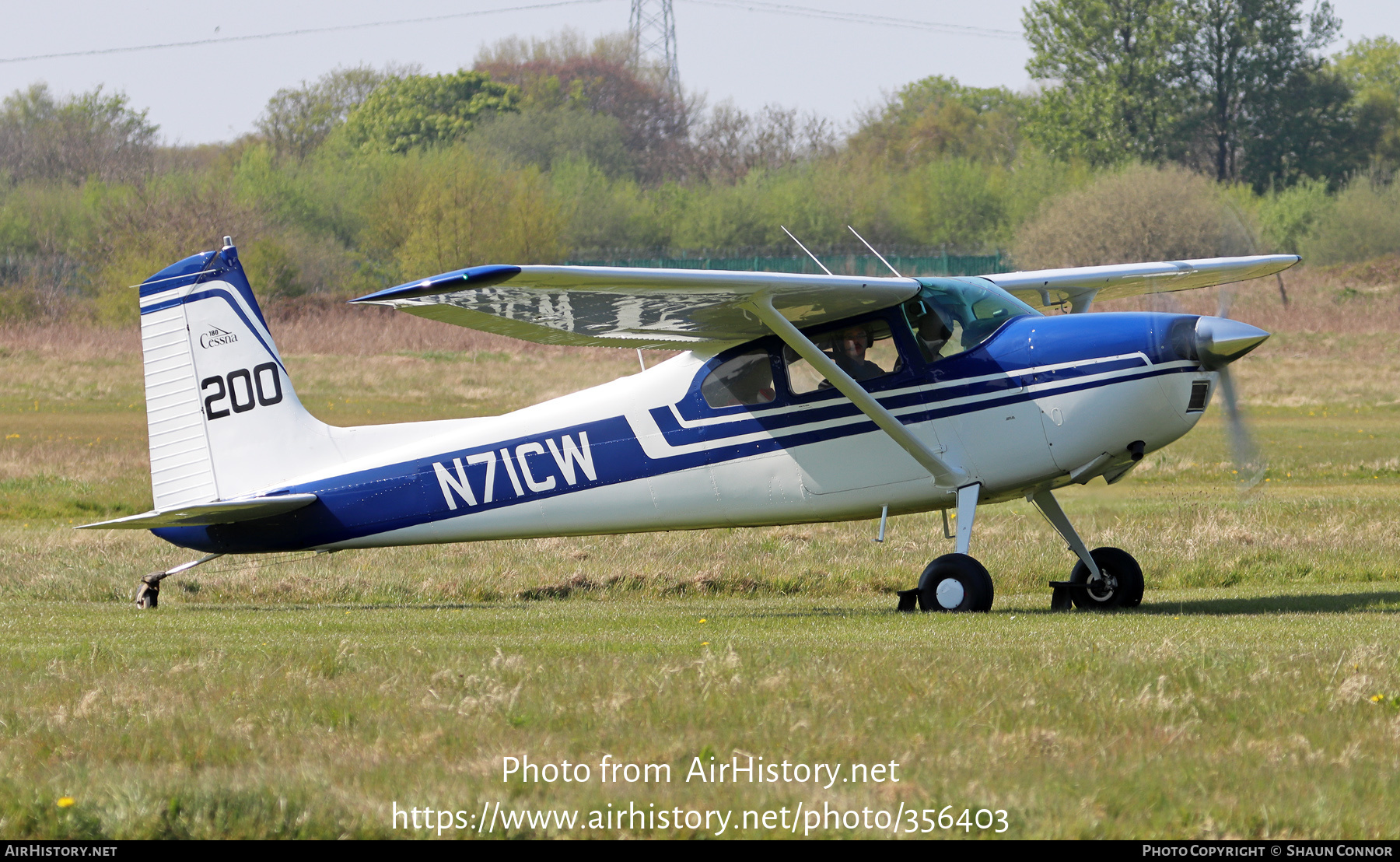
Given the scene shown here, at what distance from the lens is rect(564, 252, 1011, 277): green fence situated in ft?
228

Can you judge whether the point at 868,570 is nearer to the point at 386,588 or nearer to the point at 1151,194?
the point at 386,588

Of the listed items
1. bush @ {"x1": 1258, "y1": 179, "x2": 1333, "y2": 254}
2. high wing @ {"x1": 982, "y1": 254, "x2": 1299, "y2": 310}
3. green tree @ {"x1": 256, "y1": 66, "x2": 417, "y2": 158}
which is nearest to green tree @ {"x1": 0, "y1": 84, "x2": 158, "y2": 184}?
green tree @ {"x1": 256, "y1": 66, "x2": 417, "y2": 158}

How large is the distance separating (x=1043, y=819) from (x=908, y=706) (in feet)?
5.50

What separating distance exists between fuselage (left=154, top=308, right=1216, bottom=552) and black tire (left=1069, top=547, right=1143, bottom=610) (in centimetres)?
105

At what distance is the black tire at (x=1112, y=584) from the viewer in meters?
11.8

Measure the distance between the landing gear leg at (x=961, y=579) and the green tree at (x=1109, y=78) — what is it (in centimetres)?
8129

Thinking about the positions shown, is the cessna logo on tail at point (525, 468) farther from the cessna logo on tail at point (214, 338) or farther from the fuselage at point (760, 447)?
the cessna logo on tail at point (214, 338)

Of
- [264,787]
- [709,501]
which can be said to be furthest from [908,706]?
[709,501]

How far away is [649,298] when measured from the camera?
10398mm

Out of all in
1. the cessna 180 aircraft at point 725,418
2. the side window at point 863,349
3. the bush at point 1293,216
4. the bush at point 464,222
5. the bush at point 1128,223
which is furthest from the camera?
the bush at point 1293,216

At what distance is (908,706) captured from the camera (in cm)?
652

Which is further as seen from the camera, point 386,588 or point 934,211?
point 934,211

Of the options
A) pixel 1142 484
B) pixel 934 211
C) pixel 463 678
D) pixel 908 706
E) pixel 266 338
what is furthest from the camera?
pixel 934 211

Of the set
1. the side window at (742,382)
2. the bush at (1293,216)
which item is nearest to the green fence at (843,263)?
the bush at (1293,216)
